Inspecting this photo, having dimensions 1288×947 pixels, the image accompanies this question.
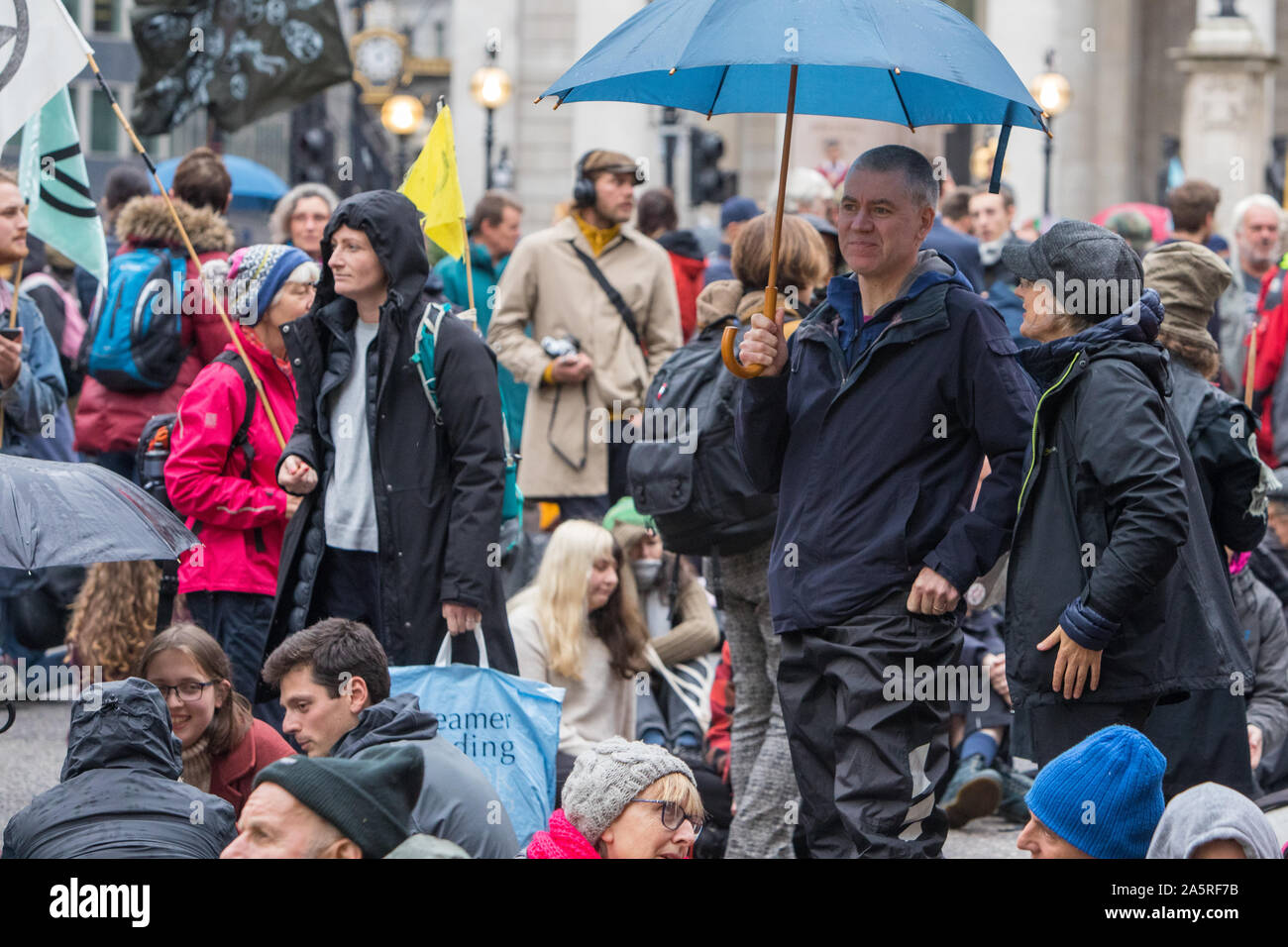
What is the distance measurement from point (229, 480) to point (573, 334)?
2969mm

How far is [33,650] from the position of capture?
8.77 meters

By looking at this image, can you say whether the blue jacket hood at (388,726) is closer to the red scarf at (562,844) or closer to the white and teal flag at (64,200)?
the red scarf at (562,844)

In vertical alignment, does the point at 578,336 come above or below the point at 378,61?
below

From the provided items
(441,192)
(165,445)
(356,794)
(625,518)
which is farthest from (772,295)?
(625,518)

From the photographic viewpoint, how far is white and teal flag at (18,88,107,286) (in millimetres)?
7207

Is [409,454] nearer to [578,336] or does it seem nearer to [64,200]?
[64,200]

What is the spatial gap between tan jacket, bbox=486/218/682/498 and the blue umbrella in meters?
3.47

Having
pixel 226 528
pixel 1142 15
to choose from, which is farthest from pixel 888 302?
pixel 1142 15

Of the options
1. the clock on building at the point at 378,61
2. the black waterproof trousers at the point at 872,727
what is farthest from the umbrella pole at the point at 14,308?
the clock on building at the point at 378,61

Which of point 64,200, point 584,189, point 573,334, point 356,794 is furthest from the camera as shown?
point 573,334

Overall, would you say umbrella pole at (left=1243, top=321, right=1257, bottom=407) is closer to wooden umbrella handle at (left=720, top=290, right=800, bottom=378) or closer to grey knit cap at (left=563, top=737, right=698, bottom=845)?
wooden umbrella handle at (left=720, top=290, right=800, bottom=378)

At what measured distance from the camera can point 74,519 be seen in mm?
5238
